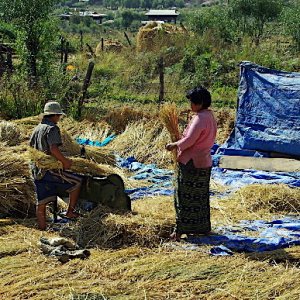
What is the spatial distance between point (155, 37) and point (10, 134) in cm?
1616

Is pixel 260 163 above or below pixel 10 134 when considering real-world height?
below

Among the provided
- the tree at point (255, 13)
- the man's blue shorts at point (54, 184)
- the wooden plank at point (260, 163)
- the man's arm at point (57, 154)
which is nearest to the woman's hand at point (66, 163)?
the man's arm at point (57, 154)

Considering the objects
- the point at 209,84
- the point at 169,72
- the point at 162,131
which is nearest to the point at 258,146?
the point at 162,131

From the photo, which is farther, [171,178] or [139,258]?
[171,178]

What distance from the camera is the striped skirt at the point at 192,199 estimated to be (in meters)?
5.60

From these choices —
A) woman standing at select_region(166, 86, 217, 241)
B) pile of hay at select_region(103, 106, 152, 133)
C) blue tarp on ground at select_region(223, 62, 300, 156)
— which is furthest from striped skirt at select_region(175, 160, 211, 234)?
pile of hay at select_region(103, 106, 152, 133)

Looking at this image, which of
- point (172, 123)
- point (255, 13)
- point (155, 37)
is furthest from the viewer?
point (255, 13)

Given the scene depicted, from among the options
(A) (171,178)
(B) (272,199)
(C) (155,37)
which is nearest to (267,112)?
(A) (171,178)

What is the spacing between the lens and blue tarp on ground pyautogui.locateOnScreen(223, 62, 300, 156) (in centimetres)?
927

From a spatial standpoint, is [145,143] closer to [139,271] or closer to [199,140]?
[199,140]

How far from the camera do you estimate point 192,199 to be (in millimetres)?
5668

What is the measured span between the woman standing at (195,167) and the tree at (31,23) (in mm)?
8167

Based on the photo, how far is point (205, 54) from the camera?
20188 millimetres

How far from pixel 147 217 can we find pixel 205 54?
15.0 metres
